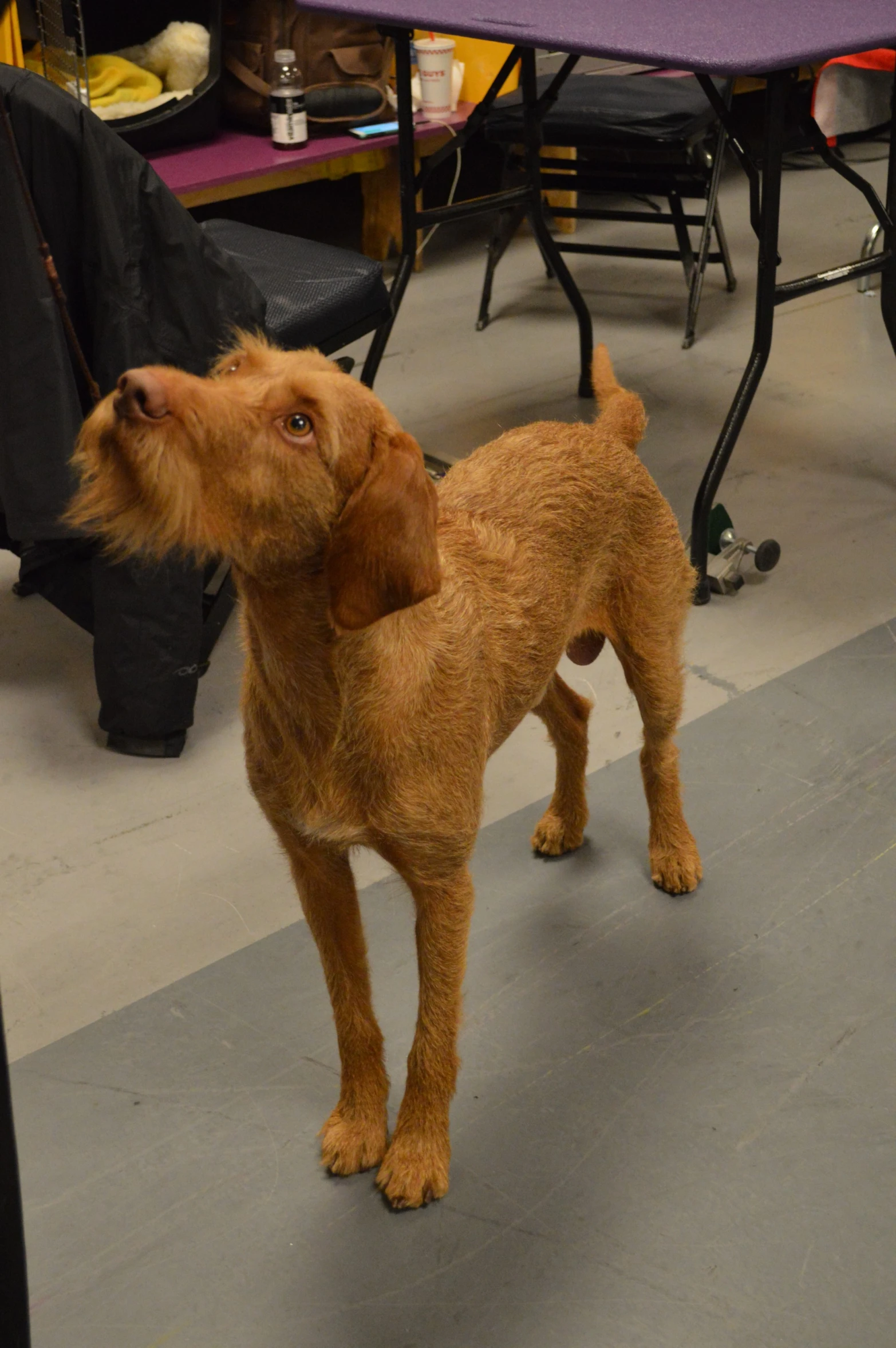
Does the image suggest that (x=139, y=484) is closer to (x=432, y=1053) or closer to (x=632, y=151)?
(x=432, y=1053)

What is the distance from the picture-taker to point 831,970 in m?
2.11

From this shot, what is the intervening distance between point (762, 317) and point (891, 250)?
57cm

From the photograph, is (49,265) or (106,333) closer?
(49,265)

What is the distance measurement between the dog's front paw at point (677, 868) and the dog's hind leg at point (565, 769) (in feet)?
0.53

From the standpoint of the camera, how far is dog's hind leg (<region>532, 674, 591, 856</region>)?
2.25 m

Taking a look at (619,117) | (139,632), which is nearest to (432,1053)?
(139,632)

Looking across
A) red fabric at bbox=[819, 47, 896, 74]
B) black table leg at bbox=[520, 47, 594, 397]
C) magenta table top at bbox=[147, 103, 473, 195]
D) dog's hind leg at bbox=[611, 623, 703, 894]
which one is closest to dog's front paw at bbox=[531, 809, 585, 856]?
dog's hind leg at bbox=[611, 623, 703, 894]

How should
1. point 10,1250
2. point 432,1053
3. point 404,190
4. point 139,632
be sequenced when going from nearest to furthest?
point 10,1250 → point 432,1053 → point 139,632 → point 404,190

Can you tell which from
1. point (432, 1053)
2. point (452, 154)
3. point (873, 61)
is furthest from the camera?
point (873, 61)

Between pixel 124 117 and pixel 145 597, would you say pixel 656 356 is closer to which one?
pixel 124 117

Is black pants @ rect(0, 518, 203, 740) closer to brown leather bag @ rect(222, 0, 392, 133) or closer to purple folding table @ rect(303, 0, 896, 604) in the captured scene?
purple folding table @ rect(303, 0, 896, 604)

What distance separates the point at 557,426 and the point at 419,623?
1.94 ft

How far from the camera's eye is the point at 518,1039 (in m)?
2.01

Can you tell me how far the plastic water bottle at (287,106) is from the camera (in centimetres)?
485
